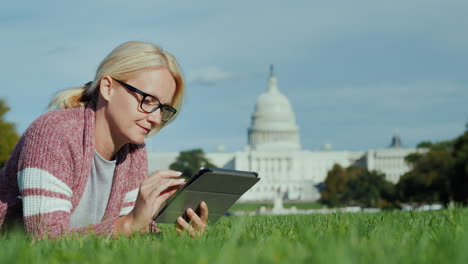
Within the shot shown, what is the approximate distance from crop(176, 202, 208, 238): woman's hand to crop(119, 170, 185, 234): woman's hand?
0.57 feet

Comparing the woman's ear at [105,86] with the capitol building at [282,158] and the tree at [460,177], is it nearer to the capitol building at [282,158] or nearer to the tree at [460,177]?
the tree at [460,177]

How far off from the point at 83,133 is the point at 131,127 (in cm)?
29

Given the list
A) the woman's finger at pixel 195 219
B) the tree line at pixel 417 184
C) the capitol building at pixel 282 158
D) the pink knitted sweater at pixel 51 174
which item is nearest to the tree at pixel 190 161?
the capitol building at pixel 282 158

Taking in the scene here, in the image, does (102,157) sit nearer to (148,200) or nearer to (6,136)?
A: (148,200)

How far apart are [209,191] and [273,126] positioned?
160034mm

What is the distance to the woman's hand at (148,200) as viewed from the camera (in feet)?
14.3

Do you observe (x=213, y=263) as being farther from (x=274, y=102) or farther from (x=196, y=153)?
(x=274, y=102)

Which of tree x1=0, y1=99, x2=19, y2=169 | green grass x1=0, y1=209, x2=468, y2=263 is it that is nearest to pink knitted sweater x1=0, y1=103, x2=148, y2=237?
green grass x1=0, y1=209, x2=468, y2=263

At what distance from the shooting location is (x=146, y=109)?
488cm

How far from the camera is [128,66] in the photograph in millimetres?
4867

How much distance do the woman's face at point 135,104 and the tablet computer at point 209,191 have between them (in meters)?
0.62

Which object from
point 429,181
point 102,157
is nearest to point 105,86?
point 102,157

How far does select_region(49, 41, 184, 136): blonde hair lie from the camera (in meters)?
4.88

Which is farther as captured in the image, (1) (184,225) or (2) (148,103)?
(2) (148,103)
